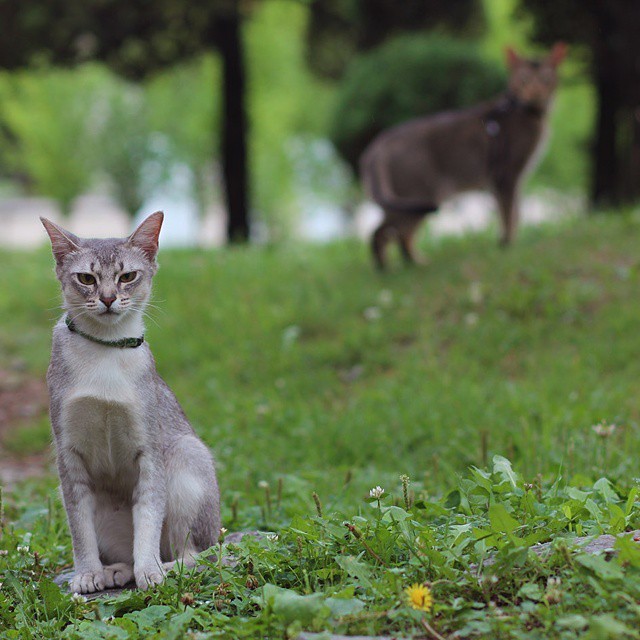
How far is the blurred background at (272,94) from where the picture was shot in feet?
42.1

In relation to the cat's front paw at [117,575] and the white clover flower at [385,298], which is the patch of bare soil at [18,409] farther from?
the white clover flower at [385,298]

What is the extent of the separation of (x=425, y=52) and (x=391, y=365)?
7.28 metres

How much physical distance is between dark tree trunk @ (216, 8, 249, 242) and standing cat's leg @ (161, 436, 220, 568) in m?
10.7

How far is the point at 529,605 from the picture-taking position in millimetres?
2502

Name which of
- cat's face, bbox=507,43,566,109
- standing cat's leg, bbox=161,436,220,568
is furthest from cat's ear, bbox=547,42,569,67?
standing cat's leg, bbox=161,436,220,568

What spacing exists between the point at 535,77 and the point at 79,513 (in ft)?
22.5

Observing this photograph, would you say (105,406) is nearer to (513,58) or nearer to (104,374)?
(104,374)

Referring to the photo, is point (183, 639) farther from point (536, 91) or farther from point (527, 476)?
point (536, 91)

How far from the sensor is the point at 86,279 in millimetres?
3330

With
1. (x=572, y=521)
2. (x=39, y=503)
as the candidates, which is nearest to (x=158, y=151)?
(x=39, y=503)

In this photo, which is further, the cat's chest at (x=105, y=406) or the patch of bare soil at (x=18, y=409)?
the patch of bare soil at (x=18, y=409)

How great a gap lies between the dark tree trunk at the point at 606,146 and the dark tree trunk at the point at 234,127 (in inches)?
228

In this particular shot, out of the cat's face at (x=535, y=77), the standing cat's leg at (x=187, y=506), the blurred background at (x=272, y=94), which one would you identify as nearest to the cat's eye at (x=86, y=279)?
the standing cat's leg at (x=187, y=506)

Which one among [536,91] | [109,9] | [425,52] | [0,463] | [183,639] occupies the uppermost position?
[109,9]
